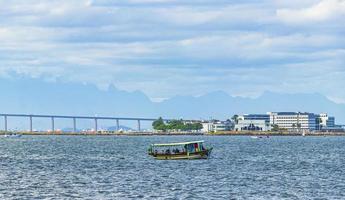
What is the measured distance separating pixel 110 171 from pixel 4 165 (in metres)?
22.5

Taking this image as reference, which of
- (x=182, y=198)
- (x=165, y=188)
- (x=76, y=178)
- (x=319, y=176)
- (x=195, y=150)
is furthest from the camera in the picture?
(x=195, y=150)

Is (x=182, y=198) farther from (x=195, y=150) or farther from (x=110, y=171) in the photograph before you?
(x=195, y=150)

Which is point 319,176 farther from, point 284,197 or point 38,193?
point 38,193

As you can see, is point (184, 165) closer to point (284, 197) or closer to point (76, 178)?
point (76, 178)

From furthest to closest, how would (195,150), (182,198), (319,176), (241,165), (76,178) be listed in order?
(195,150) < (241,165) < (319,176) < (76,178) < (182,198)

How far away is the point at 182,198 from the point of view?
75.1 m

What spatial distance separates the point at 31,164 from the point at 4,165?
152 inches

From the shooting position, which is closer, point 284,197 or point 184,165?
point 284,197

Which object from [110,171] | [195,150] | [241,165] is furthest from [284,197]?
[195,150]

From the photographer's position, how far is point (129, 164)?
125062mm

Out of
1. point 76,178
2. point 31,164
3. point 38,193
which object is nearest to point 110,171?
point 76,178

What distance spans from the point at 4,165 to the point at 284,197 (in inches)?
2278

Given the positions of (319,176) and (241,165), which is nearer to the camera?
(319,176)

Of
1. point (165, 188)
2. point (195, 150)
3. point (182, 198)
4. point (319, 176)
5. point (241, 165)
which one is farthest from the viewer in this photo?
point (195, 150)
